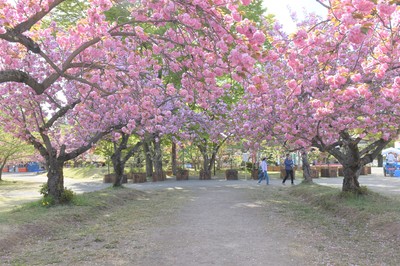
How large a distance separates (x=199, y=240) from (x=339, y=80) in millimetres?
3871

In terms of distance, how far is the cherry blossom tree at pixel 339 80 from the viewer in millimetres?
4823

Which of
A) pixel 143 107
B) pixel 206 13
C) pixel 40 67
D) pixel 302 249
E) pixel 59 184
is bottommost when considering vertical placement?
pixel 302 249

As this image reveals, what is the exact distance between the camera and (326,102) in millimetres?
8172

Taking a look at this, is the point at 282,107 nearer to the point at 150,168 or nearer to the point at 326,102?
the point at 326,102

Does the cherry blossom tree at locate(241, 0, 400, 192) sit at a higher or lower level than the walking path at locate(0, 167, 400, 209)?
higher

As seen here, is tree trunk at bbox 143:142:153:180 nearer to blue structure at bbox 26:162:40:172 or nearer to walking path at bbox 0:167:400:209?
walking path at bbox 0:167:400:209

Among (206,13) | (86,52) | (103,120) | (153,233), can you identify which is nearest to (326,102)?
(206,13)

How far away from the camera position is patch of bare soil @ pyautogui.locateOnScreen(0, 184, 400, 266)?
5.98 metres

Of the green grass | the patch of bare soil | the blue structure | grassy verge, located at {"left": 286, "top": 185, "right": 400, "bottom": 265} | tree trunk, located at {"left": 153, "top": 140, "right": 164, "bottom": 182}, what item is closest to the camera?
the patch of bare soil

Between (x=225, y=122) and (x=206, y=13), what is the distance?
34.7ft

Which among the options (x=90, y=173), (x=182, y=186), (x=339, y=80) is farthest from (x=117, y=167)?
(x=90, y=173)

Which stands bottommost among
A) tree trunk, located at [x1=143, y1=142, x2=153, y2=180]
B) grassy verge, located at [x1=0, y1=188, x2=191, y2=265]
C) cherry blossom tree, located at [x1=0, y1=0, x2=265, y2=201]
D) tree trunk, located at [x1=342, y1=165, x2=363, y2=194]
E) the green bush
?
grassy verge, located at [x1=0, y1=188, x2=191, y2=265]

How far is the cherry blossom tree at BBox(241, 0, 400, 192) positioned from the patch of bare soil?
96.7 inches

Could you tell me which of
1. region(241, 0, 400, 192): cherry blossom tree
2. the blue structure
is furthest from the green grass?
region(241, 0, 400, 192): cherry blossom tree
